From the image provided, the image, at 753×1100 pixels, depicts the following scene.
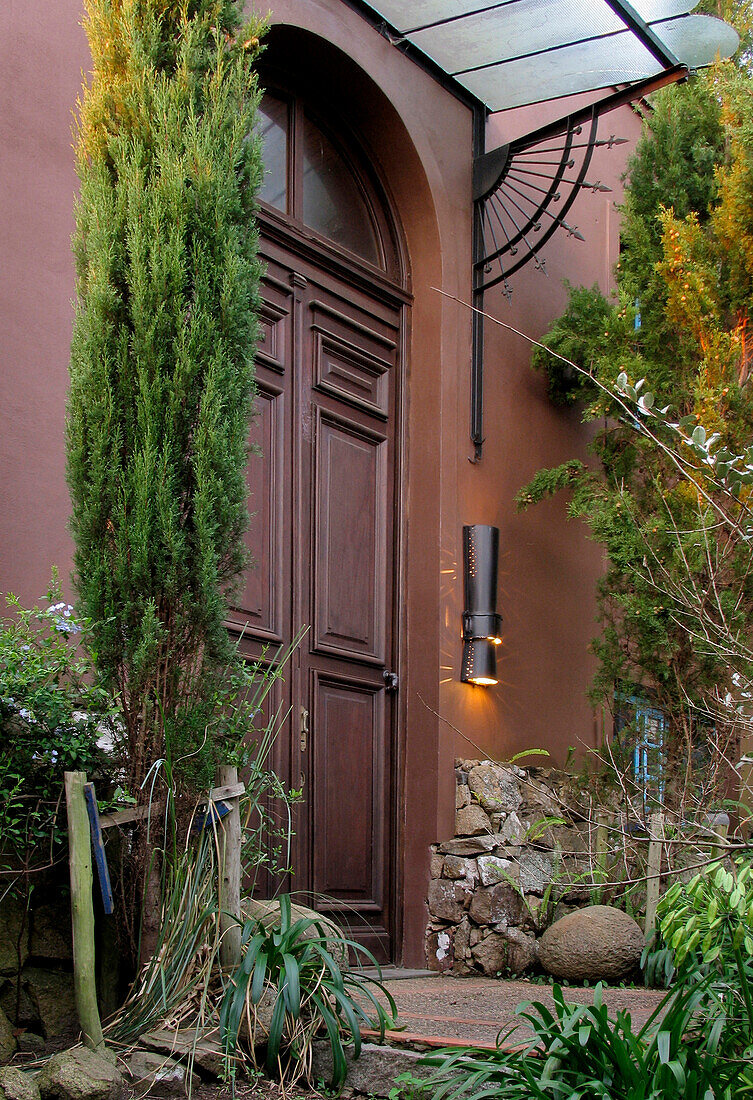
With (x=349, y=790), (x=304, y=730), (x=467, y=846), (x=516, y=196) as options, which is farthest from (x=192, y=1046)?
(x=516, y=196)

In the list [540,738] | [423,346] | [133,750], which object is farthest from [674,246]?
[133,750]

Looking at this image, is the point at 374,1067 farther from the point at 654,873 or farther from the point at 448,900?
the point at 654,873

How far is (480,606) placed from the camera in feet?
20.3

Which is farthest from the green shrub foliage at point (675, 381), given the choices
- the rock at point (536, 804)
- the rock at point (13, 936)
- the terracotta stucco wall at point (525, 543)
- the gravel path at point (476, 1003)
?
the rock at point (13, 936)

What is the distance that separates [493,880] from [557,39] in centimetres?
419

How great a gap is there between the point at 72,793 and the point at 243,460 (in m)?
1.23

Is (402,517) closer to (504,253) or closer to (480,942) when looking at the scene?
(504,253)

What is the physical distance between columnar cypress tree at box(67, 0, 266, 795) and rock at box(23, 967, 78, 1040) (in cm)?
59

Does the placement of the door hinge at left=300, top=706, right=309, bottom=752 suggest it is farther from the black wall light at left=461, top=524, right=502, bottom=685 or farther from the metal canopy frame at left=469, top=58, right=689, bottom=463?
the metal canopy frame at left=469, top=58, right=689, bottom=463

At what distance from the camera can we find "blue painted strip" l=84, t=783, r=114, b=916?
11.3ft

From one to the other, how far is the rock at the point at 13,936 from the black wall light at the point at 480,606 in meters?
3.02

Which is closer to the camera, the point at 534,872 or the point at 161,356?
the point at 161,356

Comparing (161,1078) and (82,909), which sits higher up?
(82,909)

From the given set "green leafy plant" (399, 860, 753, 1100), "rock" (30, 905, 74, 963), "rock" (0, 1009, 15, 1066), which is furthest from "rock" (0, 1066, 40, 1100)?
"green leafy plant" (399, 860, 753, 1100)
